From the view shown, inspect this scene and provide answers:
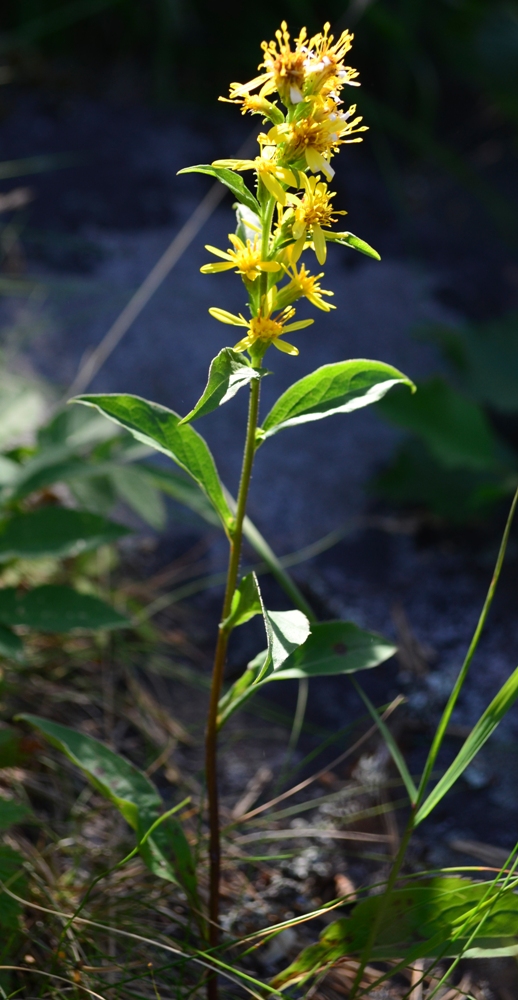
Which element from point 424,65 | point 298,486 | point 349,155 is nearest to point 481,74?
point 424,65

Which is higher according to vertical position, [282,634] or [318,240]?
[318,240]

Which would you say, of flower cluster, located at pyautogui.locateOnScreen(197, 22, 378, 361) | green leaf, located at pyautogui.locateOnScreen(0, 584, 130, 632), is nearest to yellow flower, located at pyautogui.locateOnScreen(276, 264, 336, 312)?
flower cluster, located at pyautogui.locateOnScreen(197, 22, 378, 361)

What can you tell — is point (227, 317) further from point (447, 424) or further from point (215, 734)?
point (447, 424)

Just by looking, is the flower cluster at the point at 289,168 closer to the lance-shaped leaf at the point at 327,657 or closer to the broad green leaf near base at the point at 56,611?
the lance-shaped leaf at the point at 327,657

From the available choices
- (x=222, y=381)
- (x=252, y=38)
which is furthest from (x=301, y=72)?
(x=252, y=38)

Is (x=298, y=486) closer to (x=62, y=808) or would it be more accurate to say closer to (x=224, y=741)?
(x=224, y=741)

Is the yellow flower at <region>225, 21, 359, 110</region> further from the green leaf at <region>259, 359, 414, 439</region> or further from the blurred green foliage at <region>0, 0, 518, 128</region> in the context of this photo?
the blurred green foliage at <region>0, 0, 518, 128</region>

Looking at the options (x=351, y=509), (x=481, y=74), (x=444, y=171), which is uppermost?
(x=481, y=74)
